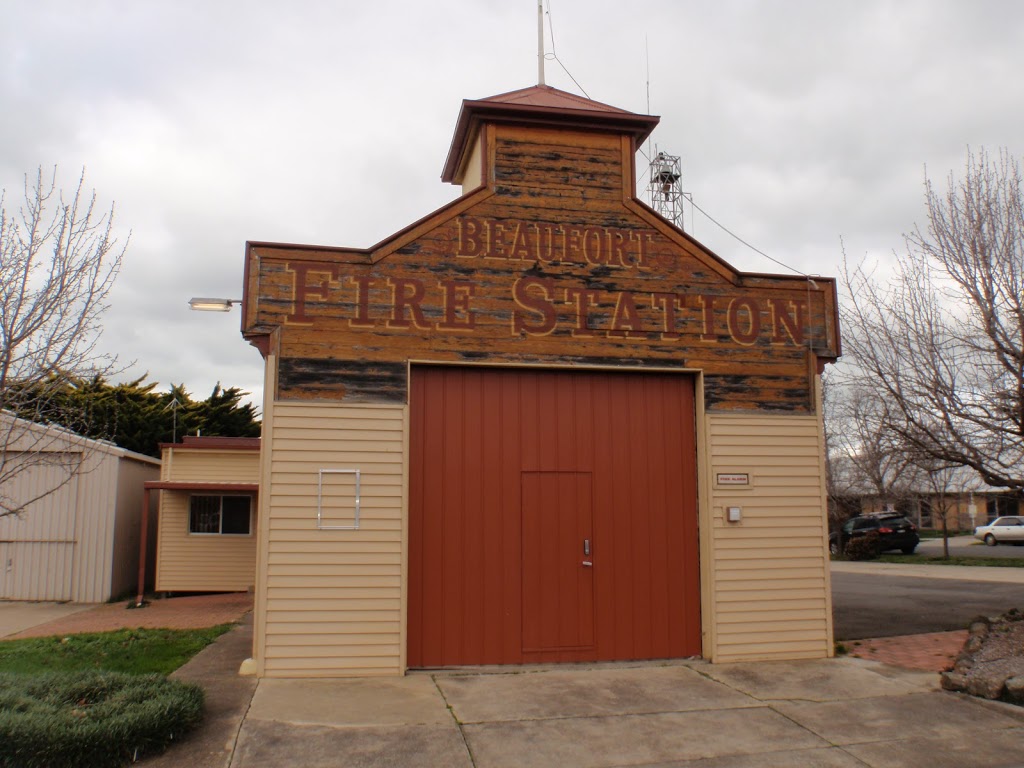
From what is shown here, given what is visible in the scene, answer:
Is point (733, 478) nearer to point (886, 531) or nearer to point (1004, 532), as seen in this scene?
point (886, 531)

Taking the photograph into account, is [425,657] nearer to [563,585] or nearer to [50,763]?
[563,585]

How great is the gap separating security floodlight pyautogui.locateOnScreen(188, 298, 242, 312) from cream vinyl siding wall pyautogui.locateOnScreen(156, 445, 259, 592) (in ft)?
30.9

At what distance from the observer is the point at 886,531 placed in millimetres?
30031

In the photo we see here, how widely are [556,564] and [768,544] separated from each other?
2409 mm

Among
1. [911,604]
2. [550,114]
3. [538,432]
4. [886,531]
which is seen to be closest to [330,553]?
[538,432]

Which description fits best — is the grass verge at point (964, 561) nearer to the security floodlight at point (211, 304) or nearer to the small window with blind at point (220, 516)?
the small window with blind at point (220, 516)

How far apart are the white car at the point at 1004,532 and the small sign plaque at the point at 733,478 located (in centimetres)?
3230

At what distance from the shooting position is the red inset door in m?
9.14

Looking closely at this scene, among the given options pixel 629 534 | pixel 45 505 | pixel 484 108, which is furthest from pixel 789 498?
pixel 45 505

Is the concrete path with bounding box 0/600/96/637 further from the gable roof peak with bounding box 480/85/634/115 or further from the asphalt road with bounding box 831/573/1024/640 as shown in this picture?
the asphalt road with bounding box 831/573/1024/640

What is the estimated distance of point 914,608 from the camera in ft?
45.5

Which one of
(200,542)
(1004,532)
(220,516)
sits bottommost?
(1004,532)

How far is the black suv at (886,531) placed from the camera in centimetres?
2997

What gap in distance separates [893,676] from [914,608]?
587 cm
